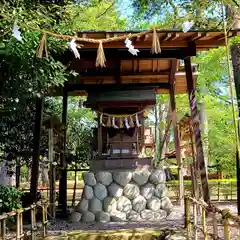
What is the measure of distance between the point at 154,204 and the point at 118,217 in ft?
3.43

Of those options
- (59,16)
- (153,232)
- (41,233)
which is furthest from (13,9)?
(153,232)

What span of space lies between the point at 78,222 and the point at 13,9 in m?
5.55

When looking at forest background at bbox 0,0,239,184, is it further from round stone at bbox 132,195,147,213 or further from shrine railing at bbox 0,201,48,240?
round stone at bbox 132,195,147,213

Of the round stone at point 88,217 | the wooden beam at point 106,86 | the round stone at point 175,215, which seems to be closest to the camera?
the round stone at point 175,215

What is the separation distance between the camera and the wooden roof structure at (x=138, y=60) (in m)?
7.78

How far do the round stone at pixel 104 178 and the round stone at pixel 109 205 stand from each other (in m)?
0.43

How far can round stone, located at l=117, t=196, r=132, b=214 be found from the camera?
9656 mm

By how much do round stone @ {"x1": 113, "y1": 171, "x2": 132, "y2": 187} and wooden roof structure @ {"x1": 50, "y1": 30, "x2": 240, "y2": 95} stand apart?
8.89 ft

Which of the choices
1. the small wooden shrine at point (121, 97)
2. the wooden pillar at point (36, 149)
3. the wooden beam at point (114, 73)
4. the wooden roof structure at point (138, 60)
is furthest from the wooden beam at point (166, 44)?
the wooden beam at point (114, 73)

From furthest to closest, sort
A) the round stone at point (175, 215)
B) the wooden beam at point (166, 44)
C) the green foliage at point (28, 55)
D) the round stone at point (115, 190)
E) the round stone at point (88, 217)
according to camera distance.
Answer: the round stone at point (115, 190), the round stone at point (88, 217), the round stone at point (175, 215), the wooden beam at point (166, 44), the green foliage at point (28, 55)

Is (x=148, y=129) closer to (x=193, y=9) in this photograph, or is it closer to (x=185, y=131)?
(x=185, y=131)

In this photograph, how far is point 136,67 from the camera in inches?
420

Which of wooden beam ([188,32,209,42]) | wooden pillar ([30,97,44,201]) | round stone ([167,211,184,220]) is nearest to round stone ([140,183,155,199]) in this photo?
round stone ([167,211,184,220])

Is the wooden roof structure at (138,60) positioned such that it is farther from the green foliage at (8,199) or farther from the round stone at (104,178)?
the green foliage at (8,199)
